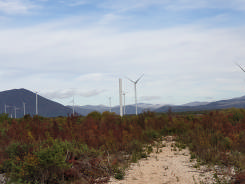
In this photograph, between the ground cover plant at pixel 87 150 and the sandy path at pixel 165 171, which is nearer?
the ground cover plant at pixel 87 150

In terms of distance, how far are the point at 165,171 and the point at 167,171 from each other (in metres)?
0.07

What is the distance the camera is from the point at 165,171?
366 inches

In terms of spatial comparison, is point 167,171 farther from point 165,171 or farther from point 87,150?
point 87,150

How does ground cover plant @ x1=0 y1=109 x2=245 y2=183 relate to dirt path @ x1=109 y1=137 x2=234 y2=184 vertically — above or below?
above

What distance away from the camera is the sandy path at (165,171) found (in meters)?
8.11

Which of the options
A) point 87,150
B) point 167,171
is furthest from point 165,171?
point 87,150

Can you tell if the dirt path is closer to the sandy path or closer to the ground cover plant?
the sandy path

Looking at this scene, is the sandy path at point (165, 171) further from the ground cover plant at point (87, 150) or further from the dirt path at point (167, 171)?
the ground cover plant at point (87, 150)

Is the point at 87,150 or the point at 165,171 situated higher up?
the point at 87,150

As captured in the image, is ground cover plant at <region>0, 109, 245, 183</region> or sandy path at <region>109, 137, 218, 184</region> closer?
ground cover plant at <region>0, 109, 245, 183</region>

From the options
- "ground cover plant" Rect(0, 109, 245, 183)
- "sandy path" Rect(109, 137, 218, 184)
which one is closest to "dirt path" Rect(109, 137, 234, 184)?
"sandy path" Rect(109, 137, 218, 184)

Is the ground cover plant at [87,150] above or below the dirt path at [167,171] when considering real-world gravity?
above

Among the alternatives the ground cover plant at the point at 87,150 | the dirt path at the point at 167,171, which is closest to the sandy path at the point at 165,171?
the dirt path at the point at 167,171

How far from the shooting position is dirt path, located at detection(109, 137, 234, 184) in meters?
8.10
